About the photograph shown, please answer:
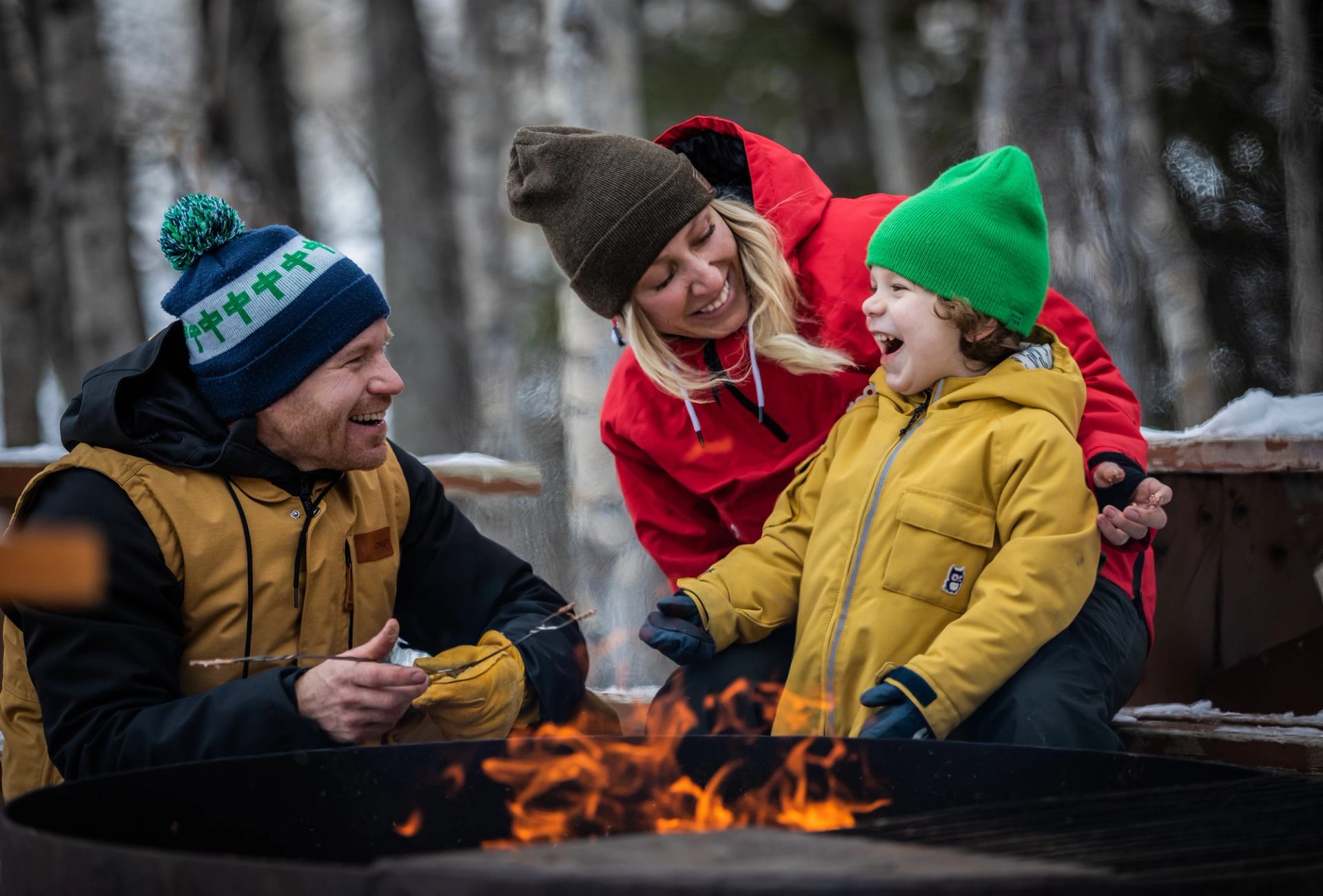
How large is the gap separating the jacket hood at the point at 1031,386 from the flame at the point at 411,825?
4.16ft

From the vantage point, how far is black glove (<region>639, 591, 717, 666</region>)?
8.46 feet

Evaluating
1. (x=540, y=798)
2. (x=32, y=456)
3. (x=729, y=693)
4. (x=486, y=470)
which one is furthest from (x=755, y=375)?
(x=32, y=456)

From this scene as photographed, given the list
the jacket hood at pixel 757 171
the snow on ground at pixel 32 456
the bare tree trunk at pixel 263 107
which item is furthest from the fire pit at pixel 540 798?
the bare tree trunk at pixel 263 107

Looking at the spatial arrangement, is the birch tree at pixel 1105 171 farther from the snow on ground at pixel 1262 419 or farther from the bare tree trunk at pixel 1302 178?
the snow on ground at pixel 1262 419

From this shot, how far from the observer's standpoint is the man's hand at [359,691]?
2223 mm

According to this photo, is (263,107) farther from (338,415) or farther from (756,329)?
(338,415)

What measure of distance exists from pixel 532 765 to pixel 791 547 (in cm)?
78

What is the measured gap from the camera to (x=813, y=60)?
14039mm

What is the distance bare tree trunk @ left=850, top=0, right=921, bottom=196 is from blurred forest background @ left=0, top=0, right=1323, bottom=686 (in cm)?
4

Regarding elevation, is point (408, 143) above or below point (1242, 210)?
above

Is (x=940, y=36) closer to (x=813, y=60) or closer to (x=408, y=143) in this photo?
(x=813, y=60)

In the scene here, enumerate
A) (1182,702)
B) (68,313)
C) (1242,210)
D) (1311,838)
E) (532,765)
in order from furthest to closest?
(68,313) → (1242,210) → (1182,702) → (532,765) → (1311,838)

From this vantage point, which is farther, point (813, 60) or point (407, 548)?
point (813, 60)

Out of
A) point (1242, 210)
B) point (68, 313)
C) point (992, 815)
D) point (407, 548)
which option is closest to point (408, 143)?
point (68, 313)
